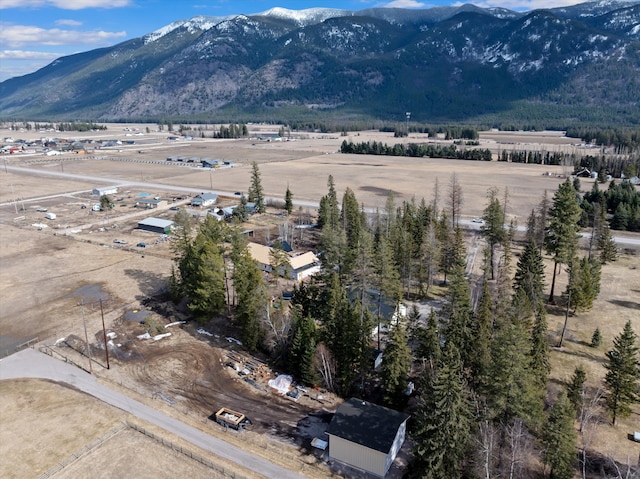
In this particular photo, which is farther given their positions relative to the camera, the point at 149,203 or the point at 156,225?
the point at 149,203

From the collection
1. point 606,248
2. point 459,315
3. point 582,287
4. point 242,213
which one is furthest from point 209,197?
point 459,315

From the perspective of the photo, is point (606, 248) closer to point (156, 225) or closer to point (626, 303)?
point (626, 303)

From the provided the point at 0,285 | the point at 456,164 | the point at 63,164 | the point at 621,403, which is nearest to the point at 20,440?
the point at 0,285

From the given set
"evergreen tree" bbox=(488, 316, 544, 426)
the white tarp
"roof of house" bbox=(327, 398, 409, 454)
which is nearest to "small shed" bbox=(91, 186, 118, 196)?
the white tarp

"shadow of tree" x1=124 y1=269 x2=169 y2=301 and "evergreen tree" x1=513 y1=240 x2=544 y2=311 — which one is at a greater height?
"evergreen tree" x1=513 y1=240 x2=544 y2=311

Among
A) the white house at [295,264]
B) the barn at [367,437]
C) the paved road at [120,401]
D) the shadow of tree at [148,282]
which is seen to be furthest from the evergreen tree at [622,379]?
the shadow of tree at [148,282]

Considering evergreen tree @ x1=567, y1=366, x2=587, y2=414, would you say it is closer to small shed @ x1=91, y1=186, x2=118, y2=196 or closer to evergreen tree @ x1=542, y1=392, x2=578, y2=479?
evergreen tree @ x1=542, y1=392, x2=578, y2=479

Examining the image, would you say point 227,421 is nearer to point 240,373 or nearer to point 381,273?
point 240,373
